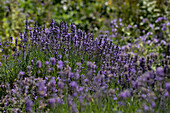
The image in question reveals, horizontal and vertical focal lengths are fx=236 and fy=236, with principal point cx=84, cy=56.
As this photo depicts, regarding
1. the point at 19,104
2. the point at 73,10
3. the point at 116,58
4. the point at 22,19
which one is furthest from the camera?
the point at 73,10

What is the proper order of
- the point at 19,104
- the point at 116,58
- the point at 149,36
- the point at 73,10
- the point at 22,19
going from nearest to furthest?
the point at 19,104
the point at 116,58
the point at 149,36
the point at 22,19
the point at 73,10

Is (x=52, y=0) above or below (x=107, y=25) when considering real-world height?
above

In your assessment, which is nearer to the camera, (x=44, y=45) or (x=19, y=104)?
(x=19, y=104)

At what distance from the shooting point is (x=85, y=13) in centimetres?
680

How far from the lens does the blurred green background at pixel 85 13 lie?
6355mm

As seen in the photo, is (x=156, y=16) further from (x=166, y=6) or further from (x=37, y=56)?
(x=37, y=56)

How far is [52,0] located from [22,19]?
116cm

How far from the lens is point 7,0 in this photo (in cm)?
680

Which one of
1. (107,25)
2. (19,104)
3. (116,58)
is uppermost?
(107,25)

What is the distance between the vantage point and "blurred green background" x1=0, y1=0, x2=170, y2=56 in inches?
Answer: 250

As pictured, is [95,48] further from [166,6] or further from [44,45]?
[166,6]

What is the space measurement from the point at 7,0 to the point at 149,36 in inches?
161

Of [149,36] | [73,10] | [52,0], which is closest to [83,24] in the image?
[73,10]

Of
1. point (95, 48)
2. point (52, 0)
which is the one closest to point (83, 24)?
point (52, 0)
